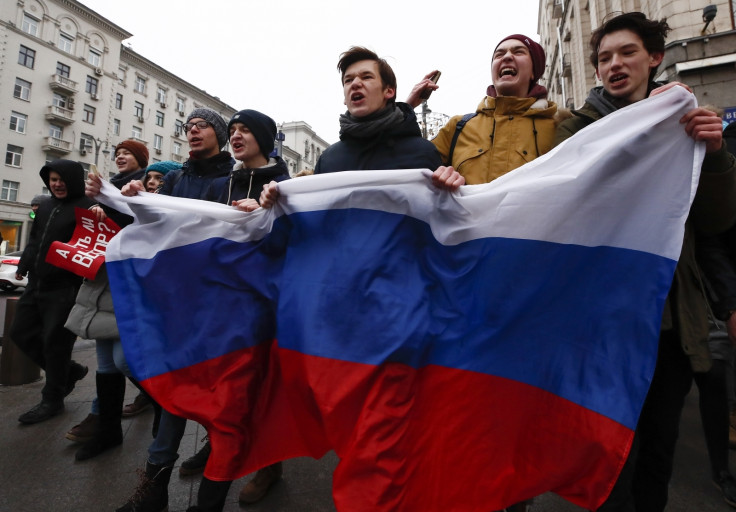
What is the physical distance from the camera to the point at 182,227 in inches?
87.2

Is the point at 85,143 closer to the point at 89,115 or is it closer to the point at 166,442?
the point at 89,115

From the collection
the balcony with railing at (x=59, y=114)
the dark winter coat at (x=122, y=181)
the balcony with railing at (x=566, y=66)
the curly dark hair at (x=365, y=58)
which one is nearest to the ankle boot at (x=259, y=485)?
the dark winter coat at (x=122, y=181)

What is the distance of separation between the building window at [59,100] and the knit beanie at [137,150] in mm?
37652

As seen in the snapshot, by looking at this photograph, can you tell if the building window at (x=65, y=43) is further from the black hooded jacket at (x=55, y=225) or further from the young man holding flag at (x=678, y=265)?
the young man holding flag at (x=678, y=265)

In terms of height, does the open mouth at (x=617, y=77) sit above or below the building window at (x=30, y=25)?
below

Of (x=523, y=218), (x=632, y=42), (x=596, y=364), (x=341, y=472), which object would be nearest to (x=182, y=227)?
(x=341, y=472)

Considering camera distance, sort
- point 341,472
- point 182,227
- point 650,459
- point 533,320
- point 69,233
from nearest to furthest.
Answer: point 341,472 → point 533,320 → point 650,459 → point 182,227 → point 69,233

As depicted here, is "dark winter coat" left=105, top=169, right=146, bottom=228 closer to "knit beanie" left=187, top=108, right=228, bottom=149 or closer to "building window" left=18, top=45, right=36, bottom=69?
"knit beanie" left=187, top=108, right=228, bottom=149

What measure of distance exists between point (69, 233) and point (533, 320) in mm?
3540

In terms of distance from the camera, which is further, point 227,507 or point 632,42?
point 227,507

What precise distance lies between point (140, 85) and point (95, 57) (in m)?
4.79

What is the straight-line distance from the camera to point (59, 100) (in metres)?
32.6

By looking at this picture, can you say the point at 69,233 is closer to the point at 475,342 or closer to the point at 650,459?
the point at 475,342

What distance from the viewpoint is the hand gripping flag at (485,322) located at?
1.50m
